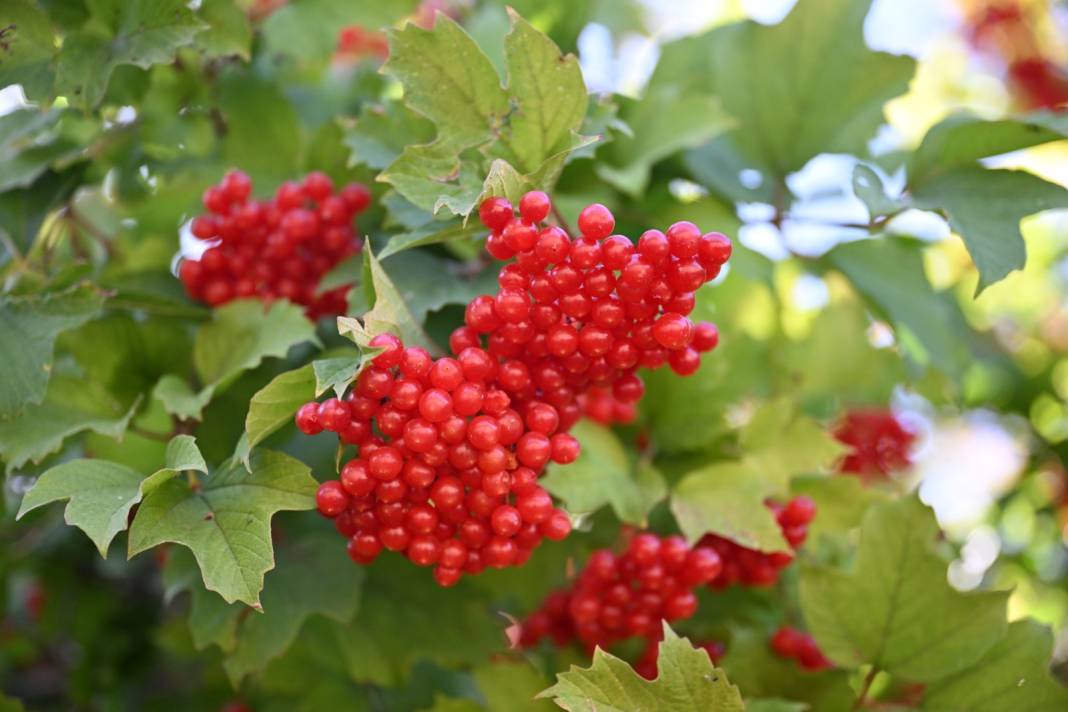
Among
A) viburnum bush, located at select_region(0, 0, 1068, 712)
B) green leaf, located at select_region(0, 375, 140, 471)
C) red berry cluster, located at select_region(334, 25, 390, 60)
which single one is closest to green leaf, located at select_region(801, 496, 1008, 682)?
viburnum bush, located at select_region(0, 0, 1068, 712)

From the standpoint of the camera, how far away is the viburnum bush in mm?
802

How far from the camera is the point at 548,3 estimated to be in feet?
4.40

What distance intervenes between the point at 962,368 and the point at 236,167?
1.05 meters

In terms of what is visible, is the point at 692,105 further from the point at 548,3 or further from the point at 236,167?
the point at 236,167

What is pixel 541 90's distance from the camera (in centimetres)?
88

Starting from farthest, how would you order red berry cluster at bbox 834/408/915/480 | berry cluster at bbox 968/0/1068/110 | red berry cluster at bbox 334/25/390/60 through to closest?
berry cluster at bbox 968/0/1068/110 → red berry cluster at bbox 334/25/390/60 → red berry cluster at bbox 834/408/915/480

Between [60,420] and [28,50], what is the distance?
41cm

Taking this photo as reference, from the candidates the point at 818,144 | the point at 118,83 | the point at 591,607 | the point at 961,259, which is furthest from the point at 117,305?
the point at 961,259

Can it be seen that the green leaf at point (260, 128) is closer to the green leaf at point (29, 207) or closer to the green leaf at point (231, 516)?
the green leaf at point (29, 207)

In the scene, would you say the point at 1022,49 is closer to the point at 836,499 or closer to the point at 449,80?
the point at 836,499

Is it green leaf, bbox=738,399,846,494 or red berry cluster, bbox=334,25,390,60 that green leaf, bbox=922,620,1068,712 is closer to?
green leaf, bbox=738,399,846,494

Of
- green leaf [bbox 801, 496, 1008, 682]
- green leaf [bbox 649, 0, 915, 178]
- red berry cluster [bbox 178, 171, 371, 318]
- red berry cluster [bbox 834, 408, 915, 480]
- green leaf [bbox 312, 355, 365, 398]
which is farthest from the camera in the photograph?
red berry cluster [bbox 834, 408, 915, 480]

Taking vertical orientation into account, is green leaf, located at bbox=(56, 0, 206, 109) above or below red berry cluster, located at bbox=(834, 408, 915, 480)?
above

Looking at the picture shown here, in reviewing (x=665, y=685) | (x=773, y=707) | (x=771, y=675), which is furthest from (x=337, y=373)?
(x=771, y=675)
